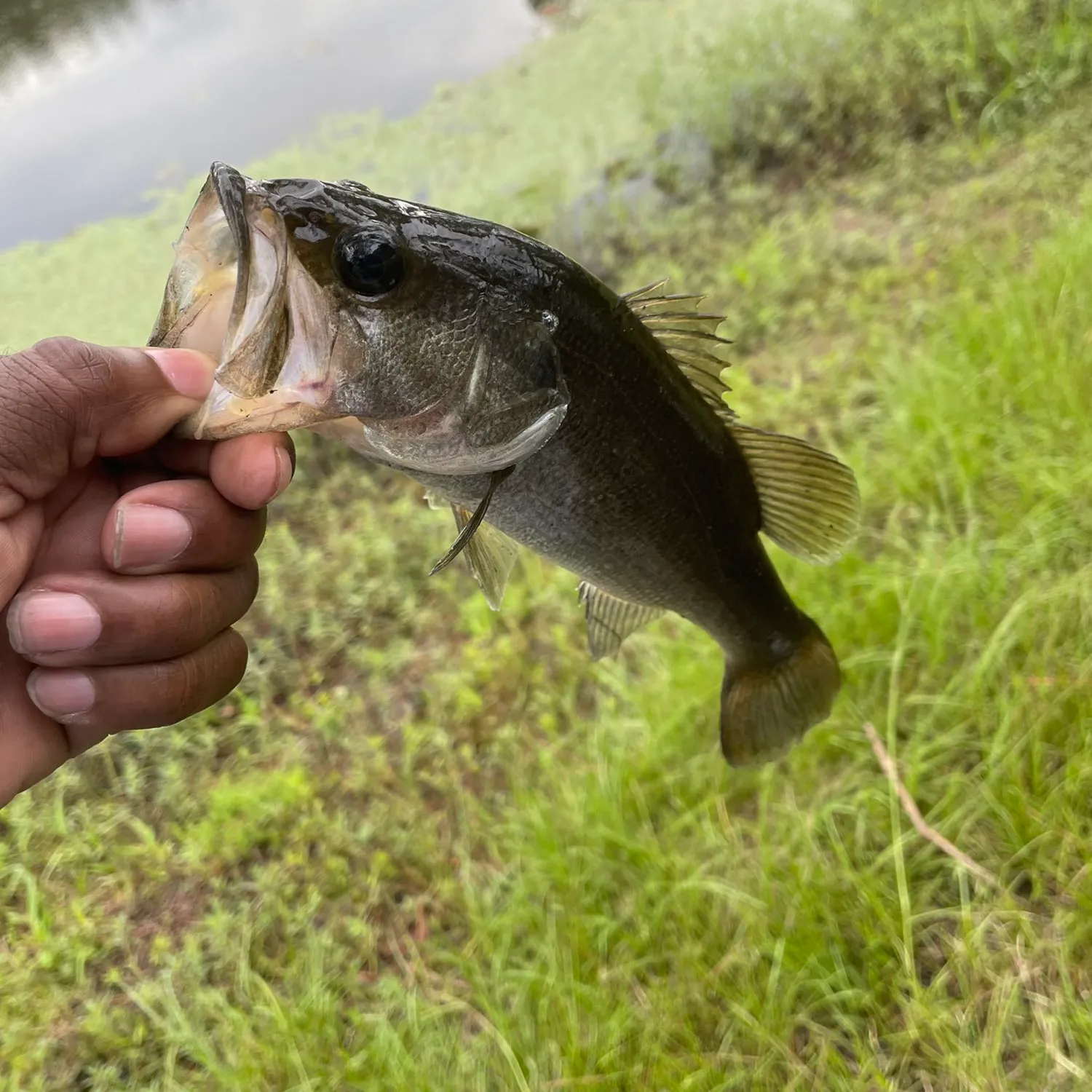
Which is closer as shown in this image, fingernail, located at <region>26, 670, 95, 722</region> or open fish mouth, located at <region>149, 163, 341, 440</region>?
open fish mouth, located at <region>149, 163, 341, 440</region>

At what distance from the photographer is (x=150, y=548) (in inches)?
46.5

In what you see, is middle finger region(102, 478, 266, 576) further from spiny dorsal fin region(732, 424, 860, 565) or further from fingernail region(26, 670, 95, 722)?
spiny dorsal fin region(732, 424, 860, 565)

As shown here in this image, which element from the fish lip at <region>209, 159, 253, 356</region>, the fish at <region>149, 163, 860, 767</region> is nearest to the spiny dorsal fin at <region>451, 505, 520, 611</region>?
the fish at <region>149, 163, 860, 767</region>

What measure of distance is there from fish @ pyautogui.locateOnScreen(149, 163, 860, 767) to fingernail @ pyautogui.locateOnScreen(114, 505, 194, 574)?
12 centimetres

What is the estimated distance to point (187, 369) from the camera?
3.82ft

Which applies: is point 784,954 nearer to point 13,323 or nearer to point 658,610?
point 658,610

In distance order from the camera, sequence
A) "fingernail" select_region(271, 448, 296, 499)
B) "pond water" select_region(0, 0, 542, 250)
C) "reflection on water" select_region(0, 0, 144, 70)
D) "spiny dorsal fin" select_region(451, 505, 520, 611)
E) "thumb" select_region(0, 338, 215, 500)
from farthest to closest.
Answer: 1. "reflection on water" select_region(0, 0, 144, 70)
2. "pond water" select_region(0, 0, 542, 250)
3. "spiny dorsal fin" select_region(451, 505, 520, 611)
4. "fingernail" select_region(271, 448, 296, 499)
5. "thumb" select_region(0, 338, 215, 500)

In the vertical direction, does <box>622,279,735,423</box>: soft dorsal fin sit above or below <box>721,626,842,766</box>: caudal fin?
above

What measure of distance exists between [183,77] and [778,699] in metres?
9.60

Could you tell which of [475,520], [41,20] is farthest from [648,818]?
[41,20]

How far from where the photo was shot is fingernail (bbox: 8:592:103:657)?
1.12 m

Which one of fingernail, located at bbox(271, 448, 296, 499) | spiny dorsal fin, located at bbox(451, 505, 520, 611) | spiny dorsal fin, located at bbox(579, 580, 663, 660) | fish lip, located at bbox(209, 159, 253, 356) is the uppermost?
fish lip, located at bbox(209, 159, 253, 356)

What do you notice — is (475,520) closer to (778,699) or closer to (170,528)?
(170,528)

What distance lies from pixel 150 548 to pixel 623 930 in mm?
1640
